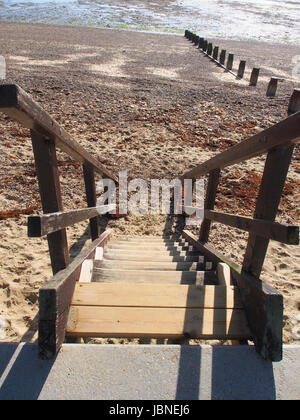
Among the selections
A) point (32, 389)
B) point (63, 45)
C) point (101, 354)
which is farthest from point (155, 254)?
point (63, 45)

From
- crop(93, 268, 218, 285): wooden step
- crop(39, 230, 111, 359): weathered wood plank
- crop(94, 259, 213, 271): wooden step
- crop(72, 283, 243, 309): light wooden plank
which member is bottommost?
crop(94, 259, 213, 271): wooden step

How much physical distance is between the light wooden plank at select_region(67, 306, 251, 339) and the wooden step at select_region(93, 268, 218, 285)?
0.56 m

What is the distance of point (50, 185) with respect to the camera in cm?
196

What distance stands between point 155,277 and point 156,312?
2.17ft

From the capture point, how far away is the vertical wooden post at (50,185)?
1.85m

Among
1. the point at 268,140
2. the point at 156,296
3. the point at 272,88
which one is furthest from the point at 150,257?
the point at 272,88

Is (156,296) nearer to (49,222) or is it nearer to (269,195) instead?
(49,222)

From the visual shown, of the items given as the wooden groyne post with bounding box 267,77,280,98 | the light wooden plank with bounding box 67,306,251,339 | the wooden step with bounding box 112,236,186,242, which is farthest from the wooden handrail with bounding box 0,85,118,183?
the wooden groyne post with bounding box 267,77,280,98

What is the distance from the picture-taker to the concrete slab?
144cm

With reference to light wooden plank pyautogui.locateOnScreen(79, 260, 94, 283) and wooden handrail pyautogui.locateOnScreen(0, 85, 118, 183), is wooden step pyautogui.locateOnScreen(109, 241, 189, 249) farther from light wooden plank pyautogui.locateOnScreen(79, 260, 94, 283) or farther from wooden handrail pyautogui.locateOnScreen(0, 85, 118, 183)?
wooden handrail pyautogui.locateOnScreen(0, 85, 118, 183)

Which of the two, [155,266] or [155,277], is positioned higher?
[155,277]

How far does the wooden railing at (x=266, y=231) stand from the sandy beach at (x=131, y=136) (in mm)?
1245
